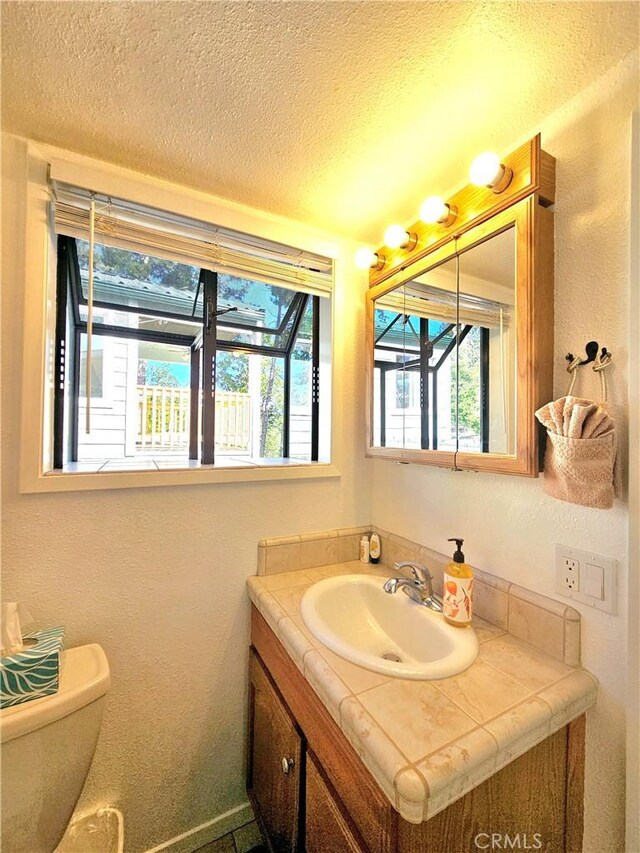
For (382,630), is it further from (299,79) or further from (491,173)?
(299,79)

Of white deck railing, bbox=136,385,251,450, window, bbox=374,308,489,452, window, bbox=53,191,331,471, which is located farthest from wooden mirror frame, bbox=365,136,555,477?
white deck railing, bbox=136,385,251,450

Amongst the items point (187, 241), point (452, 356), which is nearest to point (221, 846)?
point (452, 356)

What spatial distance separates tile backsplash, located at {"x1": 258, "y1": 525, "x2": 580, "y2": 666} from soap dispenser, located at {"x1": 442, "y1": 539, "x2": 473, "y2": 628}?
110mm

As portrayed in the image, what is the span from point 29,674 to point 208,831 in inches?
38.0

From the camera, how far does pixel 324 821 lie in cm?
77

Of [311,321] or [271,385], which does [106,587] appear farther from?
[311,321]

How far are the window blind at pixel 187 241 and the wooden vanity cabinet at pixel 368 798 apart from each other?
130cm

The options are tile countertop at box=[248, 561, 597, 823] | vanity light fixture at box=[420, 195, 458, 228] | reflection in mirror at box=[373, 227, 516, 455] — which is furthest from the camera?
vanity light fixture at box=[420, 195, 458, 228]

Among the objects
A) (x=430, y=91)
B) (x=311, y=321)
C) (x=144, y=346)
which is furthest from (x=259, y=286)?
(x=430, y=91)

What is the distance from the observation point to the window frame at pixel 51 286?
0.97 meters

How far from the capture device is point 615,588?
75 cm

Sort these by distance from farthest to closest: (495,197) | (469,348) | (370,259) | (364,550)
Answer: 1. (364,550)
2. (370,259)
3. (469,348)
4. (495,197)

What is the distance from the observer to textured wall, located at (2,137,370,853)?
965mm

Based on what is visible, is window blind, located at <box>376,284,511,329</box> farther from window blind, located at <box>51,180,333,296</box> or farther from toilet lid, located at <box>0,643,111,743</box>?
toilet lid, located at <box>0,643,111,743</box>
